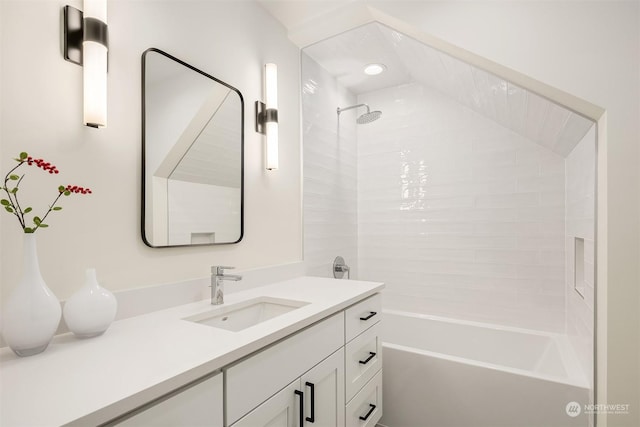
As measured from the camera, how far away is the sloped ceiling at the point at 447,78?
180 cm

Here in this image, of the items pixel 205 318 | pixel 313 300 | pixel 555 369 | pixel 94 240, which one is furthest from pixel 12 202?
pixel 555 369

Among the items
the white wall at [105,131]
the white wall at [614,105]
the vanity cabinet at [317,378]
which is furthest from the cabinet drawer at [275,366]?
the white wall at [614,105]

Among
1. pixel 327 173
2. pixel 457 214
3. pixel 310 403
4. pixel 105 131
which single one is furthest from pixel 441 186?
pixel 105 131

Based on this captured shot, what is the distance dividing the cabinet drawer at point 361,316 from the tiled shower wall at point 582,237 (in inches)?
36.1

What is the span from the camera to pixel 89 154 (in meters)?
1.06

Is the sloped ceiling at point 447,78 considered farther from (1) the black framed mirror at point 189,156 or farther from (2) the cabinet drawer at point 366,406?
(2) the cabinet drawer at point 366,406

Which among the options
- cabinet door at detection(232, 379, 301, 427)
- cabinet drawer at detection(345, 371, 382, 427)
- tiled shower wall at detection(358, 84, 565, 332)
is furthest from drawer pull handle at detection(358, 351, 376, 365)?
tiled shower wall at detection(358, 84, 565, 332)

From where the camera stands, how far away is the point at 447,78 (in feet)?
7.63

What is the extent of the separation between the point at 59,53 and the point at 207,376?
1.06 metres

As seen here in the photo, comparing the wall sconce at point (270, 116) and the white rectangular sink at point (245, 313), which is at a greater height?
the wall sconce at point (270, 116)

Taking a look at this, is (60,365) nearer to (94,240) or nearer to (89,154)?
(94,240)

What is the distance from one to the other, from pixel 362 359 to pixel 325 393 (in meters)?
0.36

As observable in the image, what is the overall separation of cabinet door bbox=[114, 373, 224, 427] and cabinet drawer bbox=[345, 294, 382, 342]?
0.70 m

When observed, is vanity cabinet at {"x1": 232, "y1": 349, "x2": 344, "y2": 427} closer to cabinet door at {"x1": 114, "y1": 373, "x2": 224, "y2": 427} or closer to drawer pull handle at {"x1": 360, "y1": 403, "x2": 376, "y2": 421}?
cabinet door at {"x1": 114, "y1": 373, "x2": 224, "y2": 427}
